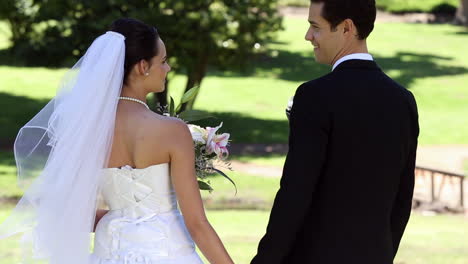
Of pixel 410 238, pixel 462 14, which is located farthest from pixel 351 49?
pixel 462 14

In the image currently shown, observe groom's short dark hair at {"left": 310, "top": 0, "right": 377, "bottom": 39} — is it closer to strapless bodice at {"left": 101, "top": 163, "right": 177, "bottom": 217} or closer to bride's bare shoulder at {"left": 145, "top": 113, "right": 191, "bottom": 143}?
bride's bare shoulder at {"left": 145, "top": 113, "right": 191, "bottom": 143}

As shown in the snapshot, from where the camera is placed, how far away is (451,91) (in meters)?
35.5

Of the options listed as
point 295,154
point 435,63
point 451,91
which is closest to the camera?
point 295,154

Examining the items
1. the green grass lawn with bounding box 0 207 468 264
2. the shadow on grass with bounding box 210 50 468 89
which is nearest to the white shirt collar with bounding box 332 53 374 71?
the green grass lawn with bounding box 0 207 468 264

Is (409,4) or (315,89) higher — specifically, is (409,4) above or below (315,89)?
below

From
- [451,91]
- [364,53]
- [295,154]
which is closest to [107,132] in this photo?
[295,154]

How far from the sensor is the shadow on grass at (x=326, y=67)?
40.0 meters

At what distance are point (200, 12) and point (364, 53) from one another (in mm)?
19584

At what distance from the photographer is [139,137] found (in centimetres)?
381

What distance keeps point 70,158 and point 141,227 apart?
435mm

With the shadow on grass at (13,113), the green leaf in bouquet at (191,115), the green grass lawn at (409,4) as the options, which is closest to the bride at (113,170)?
the green leaf in bouquet at (191,115)

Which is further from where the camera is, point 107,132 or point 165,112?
point 165,112

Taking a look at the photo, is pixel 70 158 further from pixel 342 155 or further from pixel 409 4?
pixel 409 4

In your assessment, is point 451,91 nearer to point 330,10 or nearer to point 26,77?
point 26,77
